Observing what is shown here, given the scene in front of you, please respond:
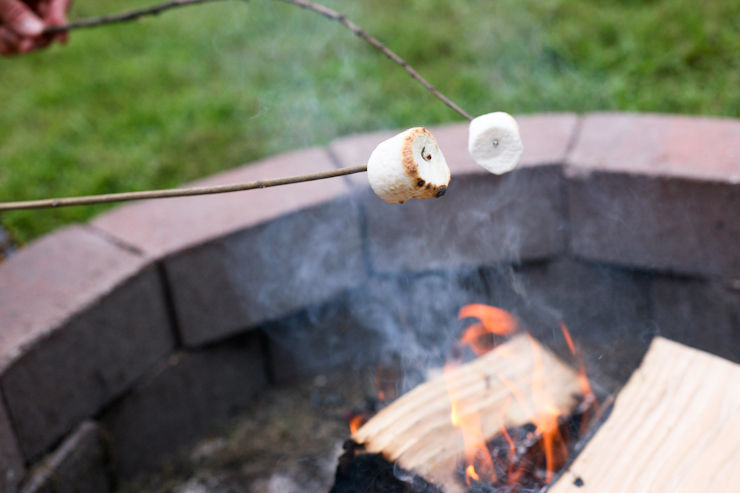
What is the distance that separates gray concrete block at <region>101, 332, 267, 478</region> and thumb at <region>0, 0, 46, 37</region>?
127cm

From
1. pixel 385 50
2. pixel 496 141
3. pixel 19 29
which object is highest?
pixel 19 29

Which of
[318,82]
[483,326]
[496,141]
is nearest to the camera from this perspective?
[496,141]

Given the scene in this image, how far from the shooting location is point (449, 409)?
1597mm

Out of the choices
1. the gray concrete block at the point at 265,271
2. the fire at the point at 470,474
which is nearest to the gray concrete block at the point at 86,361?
the gray concrete block at the point at 265,271

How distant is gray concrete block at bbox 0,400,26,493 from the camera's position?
1.62m

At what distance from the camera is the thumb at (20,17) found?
203 cm

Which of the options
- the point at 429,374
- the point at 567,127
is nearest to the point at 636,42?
the point at 567,127

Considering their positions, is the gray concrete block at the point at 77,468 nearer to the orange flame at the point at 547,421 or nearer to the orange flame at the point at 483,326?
the orange flame at the point at 483,326

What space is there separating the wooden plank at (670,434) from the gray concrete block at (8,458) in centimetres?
148

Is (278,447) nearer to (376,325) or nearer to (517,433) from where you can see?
(376,325)

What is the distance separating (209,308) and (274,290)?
0.24m

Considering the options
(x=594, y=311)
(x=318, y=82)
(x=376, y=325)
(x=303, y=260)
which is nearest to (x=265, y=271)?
(x=303, y=260)

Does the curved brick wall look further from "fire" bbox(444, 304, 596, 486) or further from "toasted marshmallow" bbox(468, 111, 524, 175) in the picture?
"toasted marshmallow" bbox(468, 111, 524, 175)

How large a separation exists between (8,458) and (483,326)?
1502 millimetres
